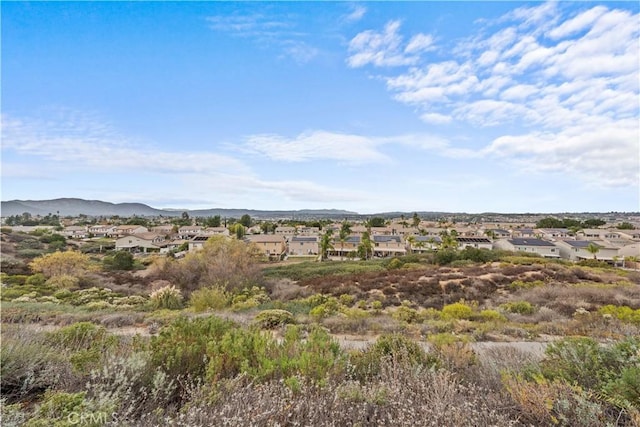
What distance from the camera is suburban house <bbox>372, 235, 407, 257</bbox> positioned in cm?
4927

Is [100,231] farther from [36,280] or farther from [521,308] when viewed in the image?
[521,308]

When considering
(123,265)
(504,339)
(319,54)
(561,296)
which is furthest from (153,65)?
(123,265)

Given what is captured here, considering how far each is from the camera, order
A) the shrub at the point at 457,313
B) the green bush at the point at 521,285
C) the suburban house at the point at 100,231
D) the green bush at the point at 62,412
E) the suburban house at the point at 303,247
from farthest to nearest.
Result: the suburban house at the point at 100,231
the suburban house at the point at 303,247
the green bush at the point at 521,285
the shrub at the point at 457,313
the green bush at the point at 62,412

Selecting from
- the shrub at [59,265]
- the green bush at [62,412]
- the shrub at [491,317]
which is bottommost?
the shrub at [59,265]

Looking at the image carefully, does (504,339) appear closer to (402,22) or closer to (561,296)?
(561,296)

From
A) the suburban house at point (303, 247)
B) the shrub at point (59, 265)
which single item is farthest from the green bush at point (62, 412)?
the suburban house at point (303, 247)

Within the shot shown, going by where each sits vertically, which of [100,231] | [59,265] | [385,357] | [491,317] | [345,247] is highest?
[385,357]

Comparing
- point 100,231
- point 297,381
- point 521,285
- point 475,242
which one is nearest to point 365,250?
point 475,242

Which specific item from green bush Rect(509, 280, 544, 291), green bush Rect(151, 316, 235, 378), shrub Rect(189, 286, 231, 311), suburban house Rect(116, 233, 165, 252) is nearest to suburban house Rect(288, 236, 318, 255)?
suburban house Rect(116, 233, 165, 252)

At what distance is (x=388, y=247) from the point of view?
164 feet

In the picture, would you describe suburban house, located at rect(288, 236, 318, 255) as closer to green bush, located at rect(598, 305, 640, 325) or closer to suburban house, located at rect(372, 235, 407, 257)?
suburban house, located at rect(372, 235, 407, 257)

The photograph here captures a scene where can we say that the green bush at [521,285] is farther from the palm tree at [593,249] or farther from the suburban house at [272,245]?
the suburban house at [272,245]

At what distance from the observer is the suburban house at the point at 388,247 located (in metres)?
49.3

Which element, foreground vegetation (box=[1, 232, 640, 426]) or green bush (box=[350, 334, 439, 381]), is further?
green bush (box=[350, 334, 439, 381])
